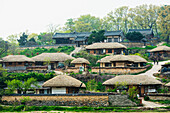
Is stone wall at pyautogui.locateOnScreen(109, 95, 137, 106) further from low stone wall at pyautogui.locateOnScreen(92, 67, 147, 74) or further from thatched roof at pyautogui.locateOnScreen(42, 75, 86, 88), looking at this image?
low stone wall at pyautogui.locateOnScreen(92, 67, 147, 74)

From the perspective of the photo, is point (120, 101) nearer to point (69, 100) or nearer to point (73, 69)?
point (69, 100)

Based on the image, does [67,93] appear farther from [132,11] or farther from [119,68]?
[132,11]

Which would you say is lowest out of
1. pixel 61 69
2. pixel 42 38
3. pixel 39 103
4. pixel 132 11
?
pixel 39 103

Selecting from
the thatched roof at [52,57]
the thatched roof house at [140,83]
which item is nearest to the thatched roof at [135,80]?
the thatched roof house at [140,83]

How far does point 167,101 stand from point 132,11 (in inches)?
1966

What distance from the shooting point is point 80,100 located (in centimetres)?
3384

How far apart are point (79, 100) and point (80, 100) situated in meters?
0.11

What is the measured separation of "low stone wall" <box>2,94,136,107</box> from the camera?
1321 inches

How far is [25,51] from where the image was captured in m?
70.4

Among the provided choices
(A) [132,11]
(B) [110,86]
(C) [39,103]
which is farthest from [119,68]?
(A) [132,11]

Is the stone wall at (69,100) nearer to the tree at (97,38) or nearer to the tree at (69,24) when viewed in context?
the tree at (97,38)

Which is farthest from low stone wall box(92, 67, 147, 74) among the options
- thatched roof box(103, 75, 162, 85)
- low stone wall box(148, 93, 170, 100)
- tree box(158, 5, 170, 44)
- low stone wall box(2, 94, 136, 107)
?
tree box(158, 5, 170, 44)

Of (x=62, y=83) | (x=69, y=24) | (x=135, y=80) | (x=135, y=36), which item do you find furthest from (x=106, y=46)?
(x=69, y=24)

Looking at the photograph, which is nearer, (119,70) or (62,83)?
(62,83)
